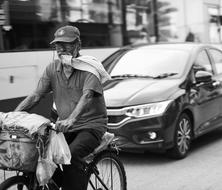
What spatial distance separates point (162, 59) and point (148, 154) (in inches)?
58.8

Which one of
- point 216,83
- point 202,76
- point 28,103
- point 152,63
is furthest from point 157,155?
point 28,103

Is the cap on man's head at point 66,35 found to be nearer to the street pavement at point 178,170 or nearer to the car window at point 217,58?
the street pavement at point 178,170

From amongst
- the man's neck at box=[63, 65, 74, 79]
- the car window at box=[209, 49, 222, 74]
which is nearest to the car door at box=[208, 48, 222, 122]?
the car window at box=[209, 49, 222, 74]

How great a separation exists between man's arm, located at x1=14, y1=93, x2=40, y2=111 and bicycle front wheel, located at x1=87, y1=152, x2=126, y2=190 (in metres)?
0.69

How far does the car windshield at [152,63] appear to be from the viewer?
736 centimetres

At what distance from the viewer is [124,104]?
21.4 feet

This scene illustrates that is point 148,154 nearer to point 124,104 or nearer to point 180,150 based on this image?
point 180,150

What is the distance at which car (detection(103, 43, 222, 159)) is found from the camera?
21.1 feet

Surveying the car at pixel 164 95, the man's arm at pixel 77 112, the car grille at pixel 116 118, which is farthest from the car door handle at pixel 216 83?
the man's arm at pixel 77 112

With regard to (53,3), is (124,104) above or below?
below

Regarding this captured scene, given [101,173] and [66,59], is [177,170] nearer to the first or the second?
[101,173]

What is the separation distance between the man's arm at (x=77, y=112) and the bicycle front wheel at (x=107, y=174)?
0.55 m

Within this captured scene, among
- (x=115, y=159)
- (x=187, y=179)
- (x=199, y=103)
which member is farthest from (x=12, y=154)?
(x=199, y=103)

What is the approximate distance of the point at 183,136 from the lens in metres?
6.82
